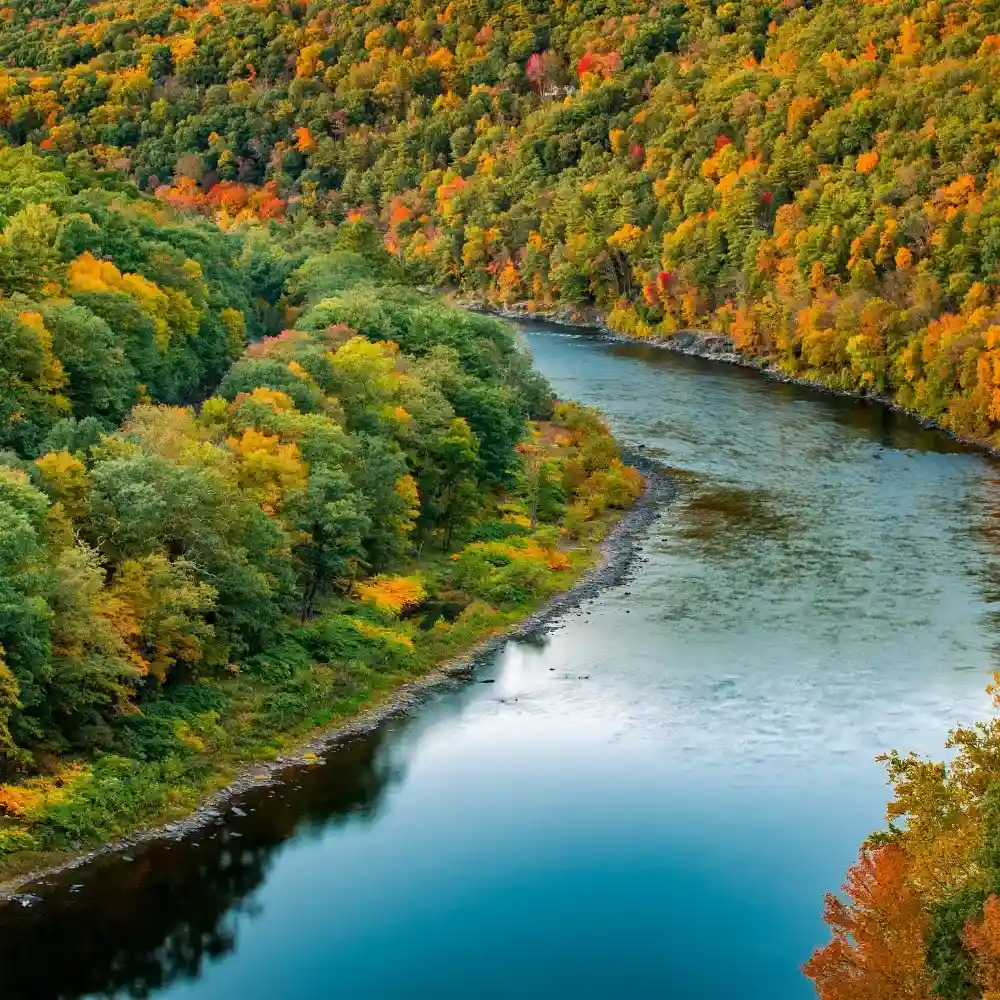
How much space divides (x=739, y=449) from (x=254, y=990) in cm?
6555

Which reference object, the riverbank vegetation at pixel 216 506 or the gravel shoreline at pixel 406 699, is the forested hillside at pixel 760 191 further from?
the riverbank vegetation at pixel 216 506

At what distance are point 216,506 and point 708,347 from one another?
90913mm

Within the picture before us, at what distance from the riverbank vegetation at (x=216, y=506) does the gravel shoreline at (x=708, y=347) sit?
2492 cm

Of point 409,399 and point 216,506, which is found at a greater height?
point 409,399

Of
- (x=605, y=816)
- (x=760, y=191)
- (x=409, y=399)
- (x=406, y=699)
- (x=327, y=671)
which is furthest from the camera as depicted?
(x=760, y=191)

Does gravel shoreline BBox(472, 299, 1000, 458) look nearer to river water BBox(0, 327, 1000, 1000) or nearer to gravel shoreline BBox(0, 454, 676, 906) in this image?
gravel shoreline BBox(0, 454, 676, 906)

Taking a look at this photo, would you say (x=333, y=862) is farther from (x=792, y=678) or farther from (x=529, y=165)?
(x=529, y=165)

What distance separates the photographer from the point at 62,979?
41156 mm

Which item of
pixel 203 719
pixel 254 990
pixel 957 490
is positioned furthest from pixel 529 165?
pixel 254 990

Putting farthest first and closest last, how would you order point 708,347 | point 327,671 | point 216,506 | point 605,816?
point 708,347, point 327,671, point 216,506, point 605,816

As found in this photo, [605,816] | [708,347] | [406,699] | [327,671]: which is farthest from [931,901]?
[708,347]

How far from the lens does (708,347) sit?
5630 inches

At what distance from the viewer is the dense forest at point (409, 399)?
4775 centimetres

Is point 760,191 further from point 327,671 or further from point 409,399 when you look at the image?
point 327,671
